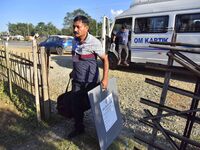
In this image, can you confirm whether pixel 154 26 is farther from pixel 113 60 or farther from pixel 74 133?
pixel 74 133

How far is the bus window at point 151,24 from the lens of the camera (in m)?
8.29

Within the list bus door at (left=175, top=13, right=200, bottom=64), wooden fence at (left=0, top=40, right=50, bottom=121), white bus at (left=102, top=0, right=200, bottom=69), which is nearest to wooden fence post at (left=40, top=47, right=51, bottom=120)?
wooden fence at (left=0, top=40, right=50, bottom=121)

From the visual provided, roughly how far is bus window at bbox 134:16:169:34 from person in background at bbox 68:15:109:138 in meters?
5.38

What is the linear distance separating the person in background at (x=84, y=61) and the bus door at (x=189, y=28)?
4976 mm

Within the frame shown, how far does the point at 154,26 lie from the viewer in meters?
8.55

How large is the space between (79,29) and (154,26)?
5.69 metres

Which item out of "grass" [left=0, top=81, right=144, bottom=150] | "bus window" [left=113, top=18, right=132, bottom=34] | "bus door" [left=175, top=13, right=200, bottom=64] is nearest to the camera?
"grass" [left=0, top=81, right=144, bottom=150]

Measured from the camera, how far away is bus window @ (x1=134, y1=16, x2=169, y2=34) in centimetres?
829

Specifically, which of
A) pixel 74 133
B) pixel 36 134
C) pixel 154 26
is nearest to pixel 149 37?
pixel 154 26

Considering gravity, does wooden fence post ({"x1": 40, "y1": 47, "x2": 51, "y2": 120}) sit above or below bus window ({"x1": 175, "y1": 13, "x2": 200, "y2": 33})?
below

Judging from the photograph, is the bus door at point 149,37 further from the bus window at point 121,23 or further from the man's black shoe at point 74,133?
the man's black shoe at point 74,133

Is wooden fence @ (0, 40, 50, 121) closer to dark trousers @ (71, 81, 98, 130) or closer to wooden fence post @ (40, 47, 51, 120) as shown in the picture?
wooden fence post @ (40, 47, 51, 120)

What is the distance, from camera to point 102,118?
3.26 m

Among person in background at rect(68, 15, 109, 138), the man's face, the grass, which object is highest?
the man's face
